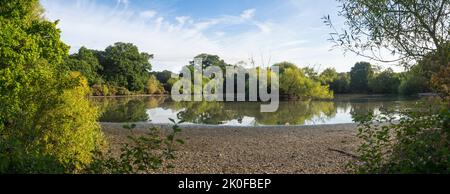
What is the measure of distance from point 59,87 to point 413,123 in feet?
19.8

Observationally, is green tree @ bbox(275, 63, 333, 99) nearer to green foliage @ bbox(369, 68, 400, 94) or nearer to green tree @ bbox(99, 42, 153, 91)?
green foliage @ bbox(369, 68, 400, 94)

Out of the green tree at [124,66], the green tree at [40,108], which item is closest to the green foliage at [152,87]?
the green tree at [124,66]

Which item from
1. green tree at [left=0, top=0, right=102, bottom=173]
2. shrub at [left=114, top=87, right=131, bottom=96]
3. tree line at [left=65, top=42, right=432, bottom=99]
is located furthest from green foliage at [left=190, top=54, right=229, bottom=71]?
green tree at [left=0, top=0, right=102, bottom=173]

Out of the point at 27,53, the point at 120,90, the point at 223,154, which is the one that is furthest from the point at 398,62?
the point at 120,90

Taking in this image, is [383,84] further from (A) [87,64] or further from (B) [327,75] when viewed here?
(A) [87,64]

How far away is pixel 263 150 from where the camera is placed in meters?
9.51

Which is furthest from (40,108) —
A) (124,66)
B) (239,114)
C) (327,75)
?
(124,66)

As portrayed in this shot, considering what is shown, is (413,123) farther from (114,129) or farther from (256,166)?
(114,129)

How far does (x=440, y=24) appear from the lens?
625 cm

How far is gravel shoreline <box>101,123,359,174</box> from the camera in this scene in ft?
24.0

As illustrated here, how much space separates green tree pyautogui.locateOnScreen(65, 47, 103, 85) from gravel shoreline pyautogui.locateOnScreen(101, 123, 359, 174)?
141 ft
